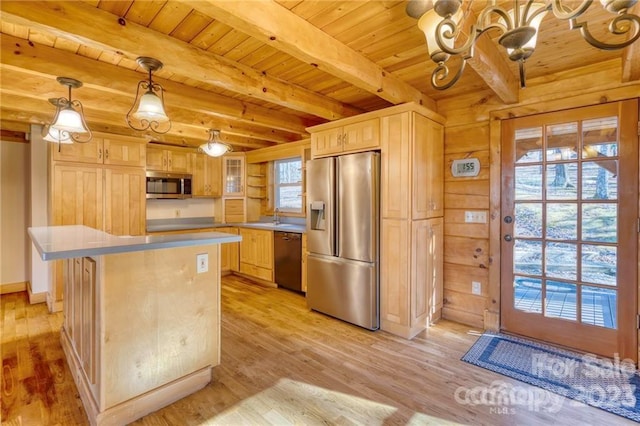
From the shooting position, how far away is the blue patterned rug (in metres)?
1.98

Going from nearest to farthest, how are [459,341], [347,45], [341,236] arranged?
[347,45]
[459,341]
[341,236]

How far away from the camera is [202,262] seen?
2123mm

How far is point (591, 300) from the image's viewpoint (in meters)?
2.57

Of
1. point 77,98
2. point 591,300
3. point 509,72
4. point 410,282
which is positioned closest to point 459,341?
point 410,282

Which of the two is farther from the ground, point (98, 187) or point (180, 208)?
point (98, 187)

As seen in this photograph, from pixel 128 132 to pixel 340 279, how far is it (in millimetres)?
3548

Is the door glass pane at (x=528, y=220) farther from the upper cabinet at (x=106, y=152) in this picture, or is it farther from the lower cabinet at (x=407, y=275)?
the upper cabinet at (x=106, y=152)

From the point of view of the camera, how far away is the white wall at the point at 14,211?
4.27 metres

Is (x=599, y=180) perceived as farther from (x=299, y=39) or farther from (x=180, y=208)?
(x=180, y=208)

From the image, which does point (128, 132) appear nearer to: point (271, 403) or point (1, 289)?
point (1, 289)

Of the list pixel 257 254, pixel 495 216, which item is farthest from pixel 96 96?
pixel 495 216

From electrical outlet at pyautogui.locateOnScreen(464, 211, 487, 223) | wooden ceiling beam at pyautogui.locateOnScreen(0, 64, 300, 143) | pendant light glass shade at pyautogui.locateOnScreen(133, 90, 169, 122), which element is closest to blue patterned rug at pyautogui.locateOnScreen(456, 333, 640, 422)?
electrical outlet at pyautogui.locateOnScreen(464, 211, 487, 223)

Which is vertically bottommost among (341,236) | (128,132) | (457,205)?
(341,236)

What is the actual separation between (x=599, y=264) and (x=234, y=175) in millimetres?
5008
